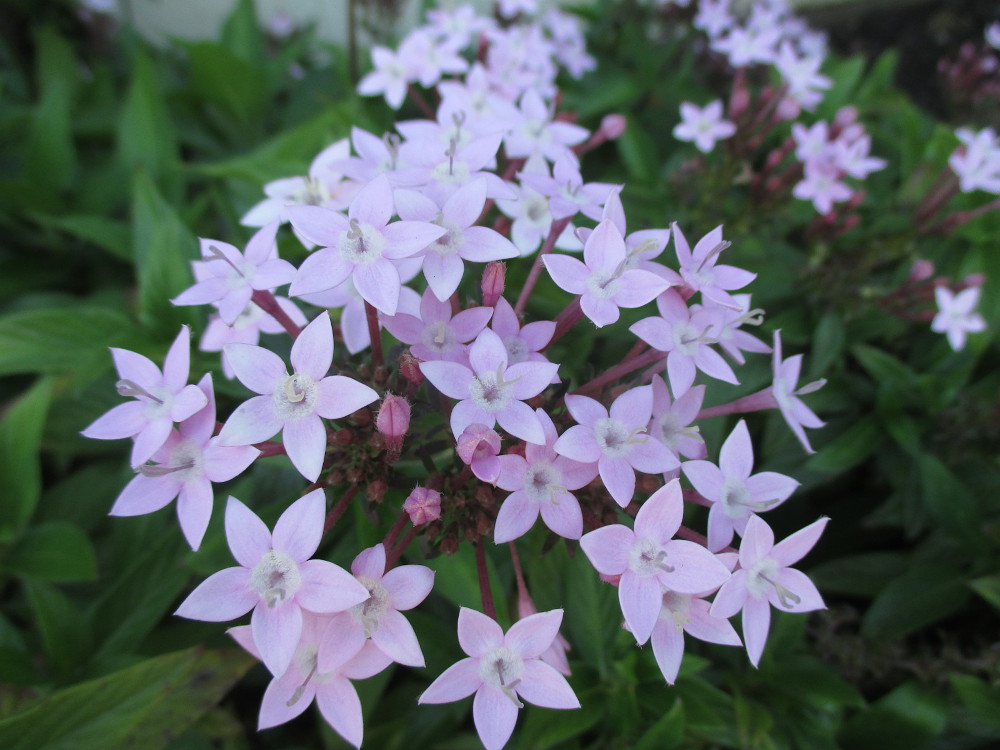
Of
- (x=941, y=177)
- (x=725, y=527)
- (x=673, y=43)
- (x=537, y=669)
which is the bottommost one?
(x=537, y=669)

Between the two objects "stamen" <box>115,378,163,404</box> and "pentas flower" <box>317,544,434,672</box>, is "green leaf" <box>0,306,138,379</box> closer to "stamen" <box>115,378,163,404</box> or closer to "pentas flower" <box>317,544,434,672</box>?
"stamen" <box>115,378,163,404</box>

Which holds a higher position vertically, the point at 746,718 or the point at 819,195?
the point at 819,195

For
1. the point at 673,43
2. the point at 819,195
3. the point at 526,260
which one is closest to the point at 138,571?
the point at 526,260

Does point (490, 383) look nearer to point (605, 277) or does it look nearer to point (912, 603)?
point (605, 277)

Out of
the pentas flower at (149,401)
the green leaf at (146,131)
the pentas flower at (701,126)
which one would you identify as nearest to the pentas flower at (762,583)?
the pentas flower at (149,401)

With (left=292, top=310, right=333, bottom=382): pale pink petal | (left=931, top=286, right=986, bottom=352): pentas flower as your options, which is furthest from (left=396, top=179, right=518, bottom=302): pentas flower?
(left=931, top=286, right=986, bottom=352): pentas flower

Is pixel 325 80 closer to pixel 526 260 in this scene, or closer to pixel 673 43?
pixel 673 43

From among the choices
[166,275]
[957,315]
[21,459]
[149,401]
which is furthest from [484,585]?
[957,315]

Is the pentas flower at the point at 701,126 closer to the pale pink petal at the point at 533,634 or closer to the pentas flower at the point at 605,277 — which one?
the pentas flower at the point at 605,277
